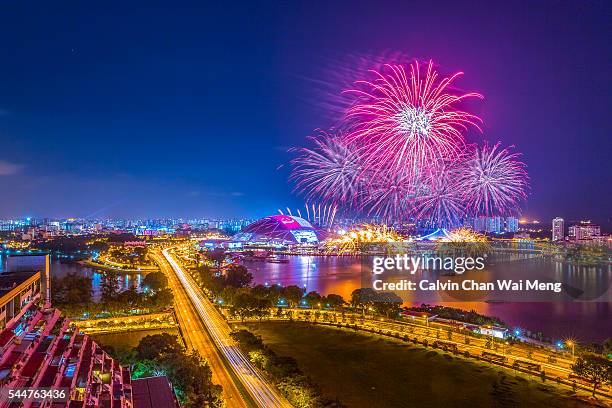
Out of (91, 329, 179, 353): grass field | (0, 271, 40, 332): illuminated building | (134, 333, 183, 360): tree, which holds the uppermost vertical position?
(0, 271, 40, 332): illuminated building

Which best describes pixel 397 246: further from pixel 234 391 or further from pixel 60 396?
pixel 60 396

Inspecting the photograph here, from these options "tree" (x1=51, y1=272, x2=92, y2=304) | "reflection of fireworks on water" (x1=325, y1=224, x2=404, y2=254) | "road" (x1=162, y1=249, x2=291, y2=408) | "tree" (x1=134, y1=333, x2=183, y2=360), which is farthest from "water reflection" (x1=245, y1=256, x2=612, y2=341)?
"tree" (x1=134, y1=333, x2=183, y2=360)

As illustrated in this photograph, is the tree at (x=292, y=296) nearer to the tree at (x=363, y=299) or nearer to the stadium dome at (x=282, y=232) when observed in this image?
the tree at (x=363, y=299)

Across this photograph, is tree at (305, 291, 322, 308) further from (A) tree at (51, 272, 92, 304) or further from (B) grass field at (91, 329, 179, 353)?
(A) tree at (51, 272, 92, 304)

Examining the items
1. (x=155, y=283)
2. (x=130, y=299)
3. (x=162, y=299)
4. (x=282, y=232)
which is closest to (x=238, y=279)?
(x=155, y=283)

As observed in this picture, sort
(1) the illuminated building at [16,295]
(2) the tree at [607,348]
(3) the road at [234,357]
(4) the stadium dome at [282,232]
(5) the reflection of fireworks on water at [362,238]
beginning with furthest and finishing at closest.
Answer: (4) the stadium dome at [282,232]
(5) the reflection of fireworks on water at [362,238]
(2) the tree at [607,348]
(3) the road at [234,357]
(1) the illuminated building at [16,295]

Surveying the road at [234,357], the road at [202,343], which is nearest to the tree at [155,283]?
the road at [202,343]
